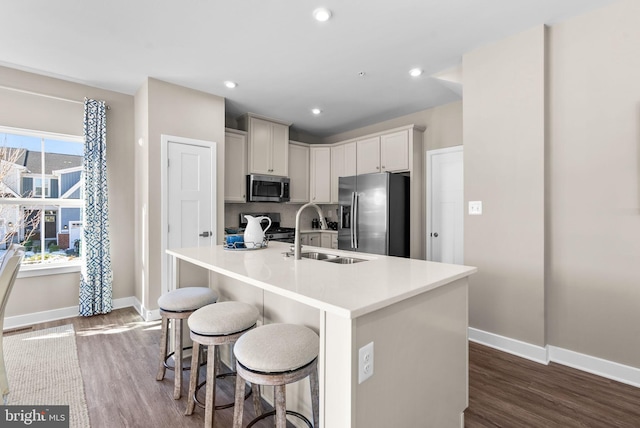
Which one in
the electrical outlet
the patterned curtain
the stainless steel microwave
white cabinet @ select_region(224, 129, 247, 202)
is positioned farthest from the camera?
the stainless steel microwave

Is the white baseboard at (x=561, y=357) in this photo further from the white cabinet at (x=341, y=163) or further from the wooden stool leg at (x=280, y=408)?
the white cabinet at (x=341, y=163)

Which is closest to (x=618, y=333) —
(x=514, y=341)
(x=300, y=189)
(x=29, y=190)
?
(x=514, y=341)

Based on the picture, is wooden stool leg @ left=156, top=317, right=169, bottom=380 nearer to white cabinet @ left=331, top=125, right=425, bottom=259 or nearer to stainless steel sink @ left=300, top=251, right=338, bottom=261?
stainless steel sink @ left=300, top=251, right=338, bottom=261

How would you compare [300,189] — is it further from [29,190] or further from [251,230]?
[29,190]

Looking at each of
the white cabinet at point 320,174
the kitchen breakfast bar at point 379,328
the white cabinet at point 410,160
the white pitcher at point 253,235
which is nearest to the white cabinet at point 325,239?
the white cabinet at point 320,174

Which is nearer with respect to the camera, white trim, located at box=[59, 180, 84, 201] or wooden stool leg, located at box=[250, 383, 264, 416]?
wooden stool leg, located at box=[250, 383, 264, 416]

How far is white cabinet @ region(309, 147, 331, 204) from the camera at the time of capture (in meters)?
5.40

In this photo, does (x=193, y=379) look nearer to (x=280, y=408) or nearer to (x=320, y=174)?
(x=280, y=408)

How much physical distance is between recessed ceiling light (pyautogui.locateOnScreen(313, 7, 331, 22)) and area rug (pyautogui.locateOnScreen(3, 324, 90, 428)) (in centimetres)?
303

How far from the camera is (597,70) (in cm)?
231

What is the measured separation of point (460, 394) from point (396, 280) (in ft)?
2.61

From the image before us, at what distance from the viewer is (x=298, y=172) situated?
5.36 meters

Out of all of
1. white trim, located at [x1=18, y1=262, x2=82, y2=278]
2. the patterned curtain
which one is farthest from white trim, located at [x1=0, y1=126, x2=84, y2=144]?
white trim, located at [x1=18, y1=262, x2=82, y2=278]

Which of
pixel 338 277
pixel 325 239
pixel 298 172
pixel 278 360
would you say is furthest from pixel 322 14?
pixel 325 239
